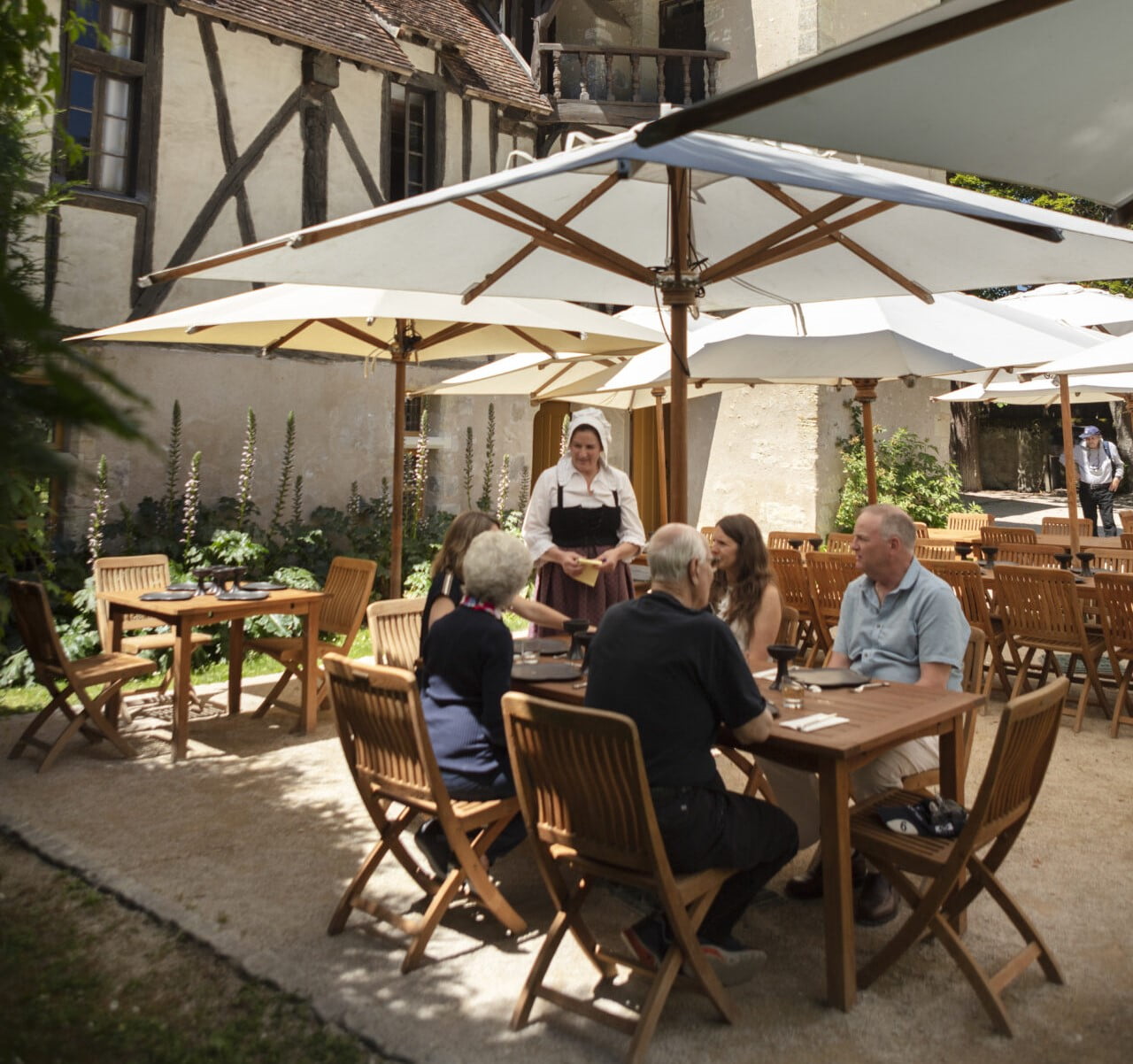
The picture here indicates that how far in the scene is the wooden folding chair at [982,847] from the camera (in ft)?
9.37

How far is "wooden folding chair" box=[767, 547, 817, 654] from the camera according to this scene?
7434mm

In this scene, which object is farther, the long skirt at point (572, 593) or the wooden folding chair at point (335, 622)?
the wooden folding chair at point (335, 622)

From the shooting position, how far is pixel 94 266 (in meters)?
9.66

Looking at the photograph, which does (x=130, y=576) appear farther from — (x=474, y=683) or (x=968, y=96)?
(x=968, y=96)

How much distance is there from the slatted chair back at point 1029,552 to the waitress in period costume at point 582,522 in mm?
3702

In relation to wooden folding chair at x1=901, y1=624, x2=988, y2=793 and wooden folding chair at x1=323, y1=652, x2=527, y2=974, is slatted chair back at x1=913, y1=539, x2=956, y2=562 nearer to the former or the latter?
wooden folding chair at x1=901, y1=624, x2=988, y2=793

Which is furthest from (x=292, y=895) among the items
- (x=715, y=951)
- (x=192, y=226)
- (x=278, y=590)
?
(x=192, y=226)

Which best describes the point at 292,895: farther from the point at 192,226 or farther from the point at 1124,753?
the point at 192,226

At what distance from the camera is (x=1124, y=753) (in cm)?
563

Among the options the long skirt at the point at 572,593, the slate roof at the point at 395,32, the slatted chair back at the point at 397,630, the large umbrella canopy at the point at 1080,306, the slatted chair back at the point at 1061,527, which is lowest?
the slatted chair back at the point at 397,630

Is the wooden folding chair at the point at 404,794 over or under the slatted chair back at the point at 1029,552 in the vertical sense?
under

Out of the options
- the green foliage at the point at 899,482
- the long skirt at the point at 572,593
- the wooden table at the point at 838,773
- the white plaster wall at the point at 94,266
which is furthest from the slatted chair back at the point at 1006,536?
the white plaster wall at the point at 94,266

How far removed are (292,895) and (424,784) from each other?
929mm

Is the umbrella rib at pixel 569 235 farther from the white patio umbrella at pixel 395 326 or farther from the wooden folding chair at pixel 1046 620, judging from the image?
the wooden folding chair at pixel 1046 620
